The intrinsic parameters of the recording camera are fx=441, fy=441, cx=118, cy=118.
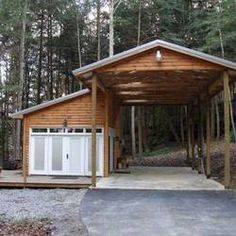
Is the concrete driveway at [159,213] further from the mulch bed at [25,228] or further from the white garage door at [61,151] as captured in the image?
the white garage door at [61,151]

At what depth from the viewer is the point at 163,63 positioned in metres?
12.8

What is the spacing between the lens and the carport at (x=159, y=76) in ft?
41.2

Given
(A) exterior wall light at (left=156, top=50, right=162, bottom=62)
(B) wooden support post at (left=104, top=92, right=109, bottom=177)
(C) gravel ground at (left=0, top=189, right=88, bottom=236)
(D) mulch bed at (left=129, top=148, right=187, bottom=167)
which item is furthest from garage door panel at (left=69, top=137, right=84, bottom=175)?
(D) mulch bed at (left=129, top=148, right=187, bottom=167)

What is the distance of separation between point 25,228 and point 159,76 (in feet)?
26.3

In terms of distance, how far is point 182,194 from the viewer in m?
11.1

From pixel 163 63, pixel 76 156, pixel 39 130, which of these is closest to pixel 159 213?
pixel 163 63

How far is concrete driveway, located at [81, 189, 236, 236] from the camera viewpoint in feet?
22.7

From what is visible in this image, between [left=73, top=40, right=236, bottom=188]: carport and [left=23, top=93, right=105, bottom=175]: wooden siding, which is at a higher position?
[left=73, top=40, right=236, bottom=188]: carport

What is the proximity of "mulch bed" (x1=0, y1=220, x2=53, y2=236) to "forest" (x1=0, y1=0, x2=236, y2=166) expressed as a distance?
536 inches

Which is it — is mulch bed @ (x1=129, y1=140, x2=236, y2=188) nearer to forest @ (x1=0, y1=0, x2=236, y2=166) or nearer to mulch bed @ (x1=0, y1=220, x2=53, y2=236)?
forest @ (x1=0, y1=0, x2=236, y2=166)

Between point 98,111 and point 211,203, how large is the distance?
7528 mm

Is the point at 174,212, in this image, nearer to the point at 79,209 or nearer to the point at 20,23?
the point at 79,209

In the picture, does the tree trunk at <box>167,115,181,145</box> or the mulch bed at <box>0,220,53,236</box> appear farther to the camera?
the tree trunk at <box>167,115,181,145</box>

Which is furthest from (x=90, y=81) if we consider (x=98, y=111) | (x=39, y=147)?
(x=39, y=147)
